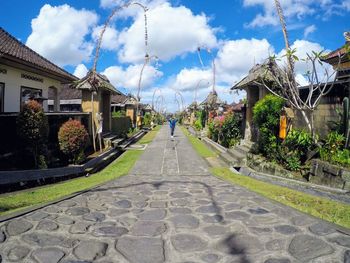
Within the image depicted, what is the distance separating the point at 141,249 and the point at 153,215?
144 cm

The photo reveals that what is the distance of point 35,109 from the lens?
9539mm

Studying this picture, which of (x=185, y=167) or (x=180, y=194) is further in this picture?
(x=185, y=167)

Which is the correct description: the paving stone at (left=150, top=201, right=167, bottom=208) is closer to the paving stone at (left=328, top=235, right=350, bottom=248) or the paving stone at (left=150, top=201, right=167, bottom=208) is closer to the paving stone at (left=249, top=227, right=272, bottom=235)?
the paving stone at (left=249, top=227, right=272, bottom=235)

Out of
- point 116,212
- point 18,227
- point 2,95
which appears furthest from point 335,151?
point 2,95

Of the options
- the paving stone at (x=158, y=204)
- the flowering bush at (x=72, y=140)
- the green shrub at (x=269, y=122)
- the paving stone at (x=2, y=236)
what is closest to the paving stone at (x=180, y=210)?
the paving stone at (x=158, y=204)

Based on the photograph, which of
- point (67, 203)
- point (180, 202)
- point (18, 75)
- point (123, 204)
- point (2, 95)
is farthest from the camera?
point (18, 75)

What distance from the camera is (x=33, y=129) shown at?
30.9ft

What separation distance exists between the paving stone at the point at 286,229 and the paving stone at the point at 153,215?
190cm

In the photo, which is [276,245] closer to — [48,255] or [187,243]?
[187,243]

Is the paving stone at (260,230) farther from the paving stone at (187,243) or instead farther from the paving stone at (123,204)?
the paving stone at (123,204)

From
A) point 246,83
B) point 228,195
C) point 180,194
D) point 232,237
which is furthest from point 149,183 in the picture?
point 246,83

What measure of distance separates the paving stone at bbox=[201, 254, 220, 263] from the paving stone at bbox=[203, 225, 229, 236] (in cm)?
69

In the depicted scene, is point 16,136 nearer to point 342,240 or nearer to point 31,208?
point 31,208

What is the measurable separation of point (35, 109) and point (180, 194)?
538cm
